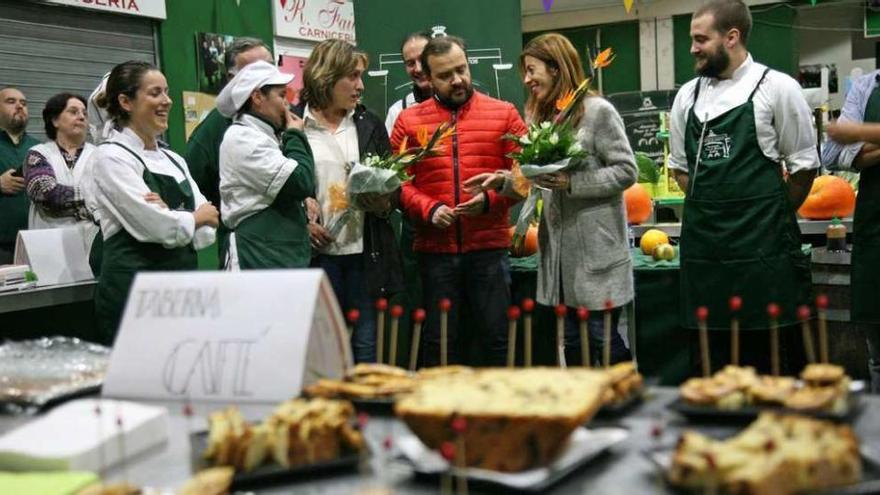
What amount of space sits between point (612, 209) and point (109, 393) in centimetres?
217

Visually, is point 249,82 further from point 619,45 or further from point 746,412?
point 619,45

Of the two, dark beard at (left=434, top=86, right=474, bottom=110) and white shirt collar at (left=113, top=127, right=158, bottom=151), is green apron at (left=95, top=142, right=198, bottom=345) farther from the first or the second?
dark beard at (left=434, top=86, right=474, bottom=110)

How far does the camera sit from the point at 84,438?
1.35 meters

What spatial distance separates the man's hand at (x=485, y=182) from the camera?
3451mm

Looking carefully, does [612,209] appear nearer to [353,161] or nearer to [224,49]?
[353,161]

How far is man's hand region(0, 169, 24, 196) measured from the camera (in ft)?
15.2

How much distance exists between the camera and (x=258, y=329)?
5.13 ft

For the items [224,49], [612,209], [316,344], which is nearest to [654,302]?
[612,209]

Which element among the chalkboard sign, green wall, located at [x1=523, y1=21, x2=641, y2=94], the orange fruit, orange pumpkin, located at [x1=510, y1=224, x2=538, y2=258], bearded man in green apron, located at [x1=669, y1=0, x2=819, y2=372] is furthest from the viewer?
green wall, located at [x1=523, y1=21, x2=641, y2=94]

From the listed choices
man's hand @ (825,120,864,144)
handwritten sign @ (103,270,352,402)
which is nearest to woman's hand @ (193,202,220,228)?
handwritten sign @ (103,270,352,402)

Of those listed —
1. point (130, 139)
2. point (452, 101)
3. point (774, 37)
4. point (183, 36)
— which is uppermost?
point (774, 37)

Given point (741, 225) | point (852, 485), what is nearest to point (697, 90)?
point (741, 225)

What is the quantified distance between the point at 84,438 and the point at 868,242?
2.86m

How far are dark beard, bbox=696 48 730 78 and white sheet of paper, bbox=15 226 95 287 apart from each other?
2.67 metres
